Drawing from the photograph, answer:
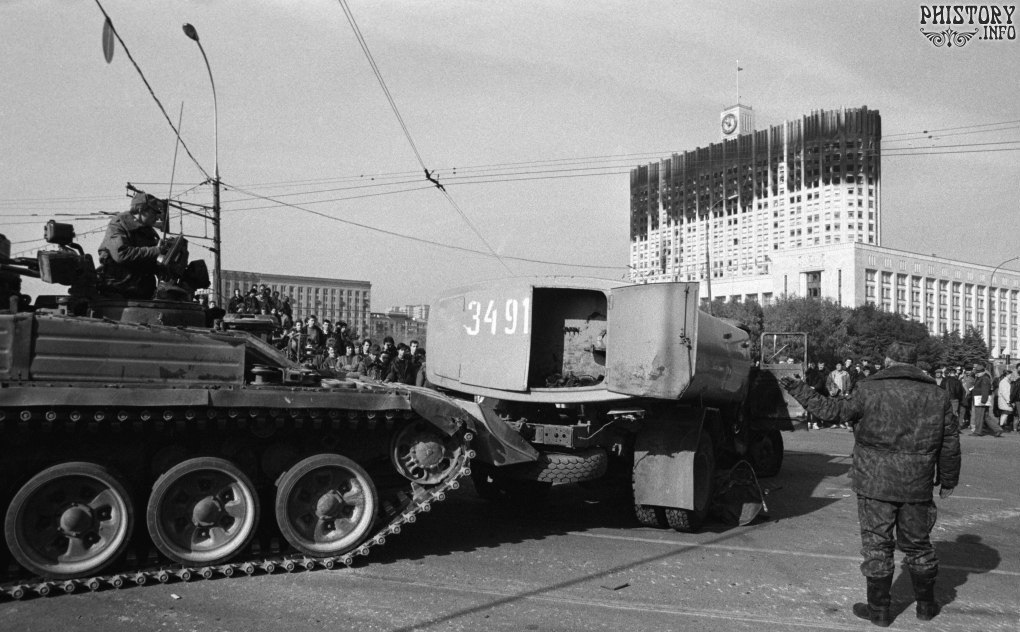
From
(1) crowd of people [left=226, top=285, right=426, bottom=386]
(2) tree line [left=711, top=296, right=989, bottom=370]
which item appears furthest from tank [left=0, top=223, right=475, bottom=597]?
(2) tree line [left=711, top=296, right=989, bottom=370]

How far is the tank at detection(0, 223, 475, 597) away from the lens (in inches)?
226

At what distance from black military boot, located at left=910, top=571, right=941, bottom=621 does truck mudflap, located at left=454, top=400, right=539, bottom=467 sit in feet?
10.1

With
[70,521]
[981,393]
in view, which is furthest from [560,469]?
[981,393]

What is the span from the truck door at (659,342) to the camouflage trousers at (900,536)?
2.06 meters

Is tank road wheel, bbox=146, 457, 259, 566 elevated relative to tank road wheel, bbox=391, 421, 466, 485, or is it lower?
lower

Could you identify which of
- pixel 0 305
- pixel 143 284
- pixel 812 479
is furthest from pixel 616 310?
pixel 812 479

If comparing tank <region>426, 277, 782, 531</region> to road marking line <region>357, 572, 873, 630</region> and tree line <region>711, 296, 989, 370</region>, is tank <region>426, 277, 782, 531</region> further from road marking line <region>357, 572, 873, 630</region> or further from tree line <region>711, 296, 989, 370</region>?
tree line <region>711, 296, 989, 370</region>

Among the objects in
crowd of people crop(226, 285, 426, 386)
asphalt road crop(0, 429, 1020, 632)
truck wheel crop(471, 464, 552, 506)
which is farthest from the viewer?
crowd of people crop(226, 285, 426, 386)

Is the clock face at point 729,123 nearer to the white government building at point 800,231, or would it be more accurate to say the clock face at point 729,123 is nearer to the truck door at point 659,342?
the white government building at point 800,231

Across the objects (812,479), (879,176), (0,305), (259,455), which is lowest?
(812,479)

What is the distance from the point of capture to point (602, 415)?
26.8 ft

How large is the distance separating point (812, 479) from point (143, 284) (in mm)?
9145

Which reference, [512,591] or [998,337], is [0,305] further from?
[998,337]

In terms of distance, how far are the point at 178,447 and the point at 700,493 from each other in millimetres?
4647
